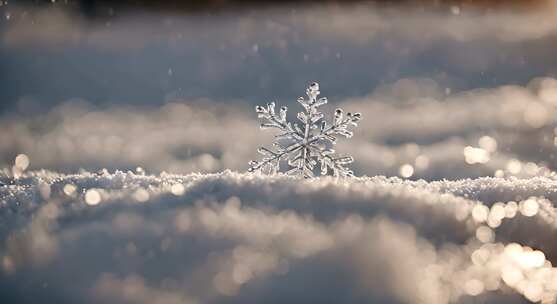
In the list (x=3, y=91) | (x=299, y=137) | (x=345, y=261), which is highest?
(x=3, y=91)

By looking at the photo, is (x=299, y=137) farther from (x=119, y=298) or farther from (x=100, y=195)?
(x=119, y=298)

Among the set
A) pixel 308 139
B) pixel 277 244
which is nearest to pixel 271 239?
pixel 277 244

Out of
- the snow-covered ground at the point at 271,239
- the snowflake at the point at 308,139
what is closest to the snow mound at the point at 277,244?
the snow-covered ground at the point at 271,239

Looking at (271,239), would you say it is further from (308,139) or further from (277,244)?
(308,139)

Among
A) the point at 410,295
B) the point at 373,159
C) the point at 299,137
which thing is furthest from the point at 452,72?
the point at 410,295

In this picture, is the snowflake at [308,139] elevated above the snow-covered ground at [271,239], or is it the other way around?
the snowflake at [308,139]

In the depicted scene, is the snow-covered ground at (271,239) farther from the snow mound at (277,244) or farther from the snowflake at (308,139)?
the snowflake at (308,139)
